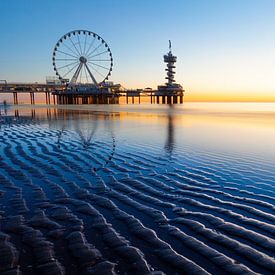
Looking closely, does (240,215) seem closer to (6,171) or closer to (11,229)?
(11,229)

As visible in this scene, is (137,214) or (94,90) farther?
(94,90)

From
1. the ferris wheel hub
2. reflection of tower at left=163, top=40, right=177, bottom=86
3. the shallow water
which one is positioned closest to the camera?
the shallow water

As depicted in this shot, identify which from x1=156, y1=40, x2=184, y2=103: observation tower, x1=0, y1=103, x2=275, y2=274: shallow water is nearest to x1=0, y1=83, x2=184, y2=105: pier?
x1=156, y1=40, x2=184, y2=103: observation tower

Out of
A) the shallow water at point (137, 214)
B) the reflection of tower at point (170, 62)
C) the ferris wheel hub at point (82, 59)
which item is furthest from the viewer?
the reflection of tower at point (170, 62)

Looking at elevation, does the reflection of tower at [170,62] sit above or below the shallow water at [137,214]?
above

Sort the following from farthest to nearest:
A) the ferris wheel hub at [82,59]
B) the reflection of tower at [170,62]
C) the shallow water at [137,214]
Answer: the reflection of tower at [170,62]
the ferris wheel hub at [82,59]
the shallow water at [137,214]

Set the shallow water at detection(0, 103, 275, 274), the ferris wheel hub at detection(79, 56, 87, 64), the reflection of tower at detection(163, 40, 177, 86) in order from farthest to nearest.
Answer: the reflection of tower at detection(163, 40, 177, 86), the ferris wheel hub at detection(79, 56, 87, 64), the shallow water at detection(0, 103, 275, 274)

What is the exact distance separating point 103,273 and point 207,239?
5.23ft

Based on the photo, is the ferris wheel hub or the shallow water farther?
the ferris wheel hub

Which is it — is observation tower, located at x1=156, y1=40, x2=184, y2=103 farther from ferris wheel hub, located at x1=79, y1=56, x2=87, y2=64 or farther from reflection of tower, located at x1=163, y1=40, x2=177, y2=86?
ferris wheel hub, located at x1=79, y1=56, x2=87, y2=64

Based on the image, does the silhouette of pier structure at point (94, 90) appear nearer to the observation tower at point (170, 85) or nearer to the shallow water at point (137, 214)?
the observation tower at point (170, 85)

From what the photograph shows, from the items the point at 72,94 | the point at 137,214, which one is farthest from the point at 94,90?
the point at 137,214

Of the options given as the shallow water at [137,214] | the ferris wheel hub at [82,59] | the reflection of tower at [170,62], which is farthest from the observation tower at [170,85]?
the shallow water at [137,214]

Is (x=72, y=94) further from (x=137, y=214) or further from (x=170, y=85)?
(x=137, y=214)
